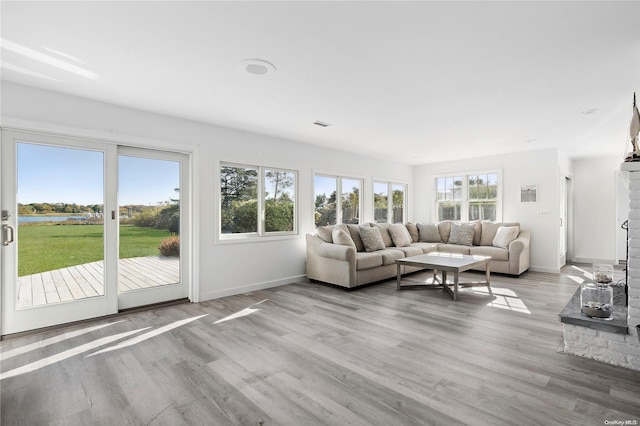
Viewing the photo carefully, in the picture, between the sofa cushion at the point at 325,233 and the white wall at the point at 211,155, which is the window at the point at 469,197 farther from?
the sofa cushion at the point at 325,233

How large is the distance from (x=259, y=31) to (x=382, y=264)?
154 inches

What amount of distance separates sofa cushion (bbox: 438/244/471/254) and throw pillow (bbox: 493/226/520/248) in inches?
19.9

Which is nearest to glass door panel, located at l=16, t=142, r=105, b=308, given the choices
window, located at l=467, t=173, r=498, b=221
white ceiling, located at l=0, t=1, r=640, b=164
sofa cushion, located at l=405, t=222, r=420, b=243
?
→ white ceiling, located at l=0, t=1, r=640, b=164

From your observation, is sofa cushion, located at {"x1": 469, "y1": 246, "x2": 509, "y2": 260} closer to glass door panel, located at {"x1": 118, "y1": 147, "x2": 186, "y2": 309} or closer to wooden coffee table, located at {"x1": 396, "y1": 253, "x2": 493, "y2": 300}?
wooden coffee table, located at {"x1": 396, "y1": 253, "x2": 493, "y2": 300}

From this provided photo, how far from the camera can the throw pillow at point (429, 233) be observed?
6.98 meters

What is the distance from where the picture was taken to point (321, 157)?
586 centimetres

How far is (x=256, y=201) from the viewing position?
16.3 feet

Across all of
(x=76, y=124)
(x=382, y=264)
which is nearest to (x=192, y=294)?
(x=76, y=124)

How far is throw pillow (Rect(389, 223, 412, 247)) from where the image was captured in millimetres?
6285

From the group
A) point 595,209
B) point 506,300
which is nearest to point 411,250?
A: point 506,300

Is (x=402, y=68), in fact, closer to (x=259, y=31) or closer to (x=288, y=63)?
(x=288, y=63)

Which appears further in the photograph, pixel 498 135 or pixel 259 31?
pixel 498 135

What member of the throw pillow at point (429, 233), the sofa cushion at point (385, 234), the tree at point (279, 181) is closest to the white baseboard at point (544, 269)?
the throw pillow at point (429, 233)

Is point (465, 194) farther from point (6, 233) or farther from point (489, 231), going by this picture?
point (6, 233)
